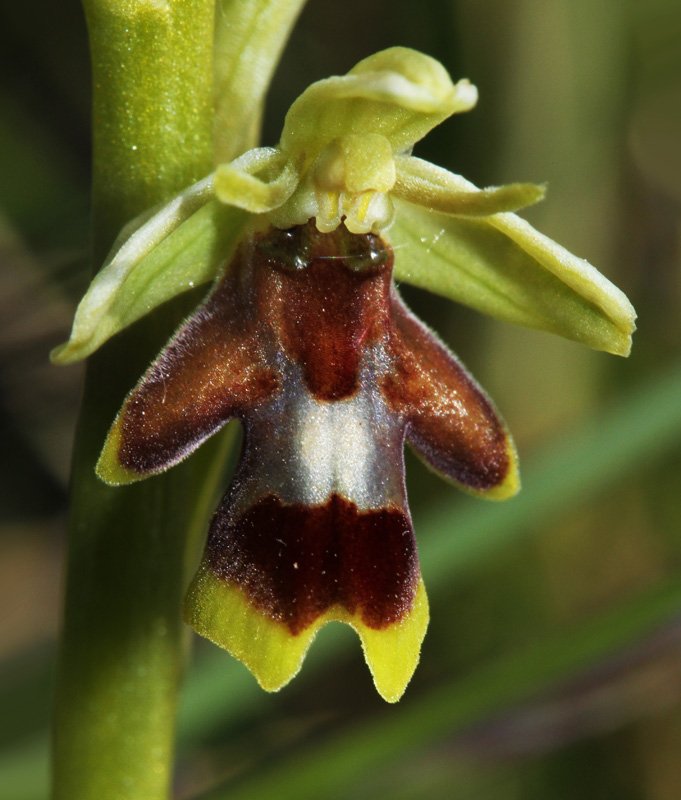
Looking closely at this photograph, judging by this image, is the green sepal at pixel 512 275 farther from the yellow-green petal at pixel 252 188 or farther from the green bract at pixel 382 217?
the yellow-green petal at pixel 252 188

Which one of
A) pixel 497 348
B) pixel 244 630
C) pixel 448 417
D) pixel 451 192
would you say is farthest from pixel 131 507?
pixel 497 348

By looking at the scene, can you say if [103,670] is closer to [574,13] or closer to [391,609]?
[391,609]

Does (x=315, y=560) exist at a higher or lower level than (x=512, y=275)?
lower

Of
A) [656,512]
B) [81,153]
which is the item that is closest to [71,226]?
[81,153]

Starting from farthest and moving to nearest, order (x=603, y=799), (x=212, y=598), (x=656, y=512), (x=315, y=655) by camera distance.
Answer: (x=656, y=512)
(x=603, y=799)
(x=315, y=655)
(x=212, y=598)

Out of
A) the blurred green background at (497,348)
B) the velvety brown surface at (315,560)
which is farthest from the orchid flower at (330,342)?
the blurred green background at (497,348)

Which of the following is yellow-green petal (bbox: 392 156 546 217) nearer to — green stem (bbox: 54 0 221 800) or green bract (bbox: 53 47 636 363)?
green bract (bbox: 53 47 636 363)

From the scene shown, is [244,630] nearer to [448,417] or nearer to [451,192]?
[448,417]
